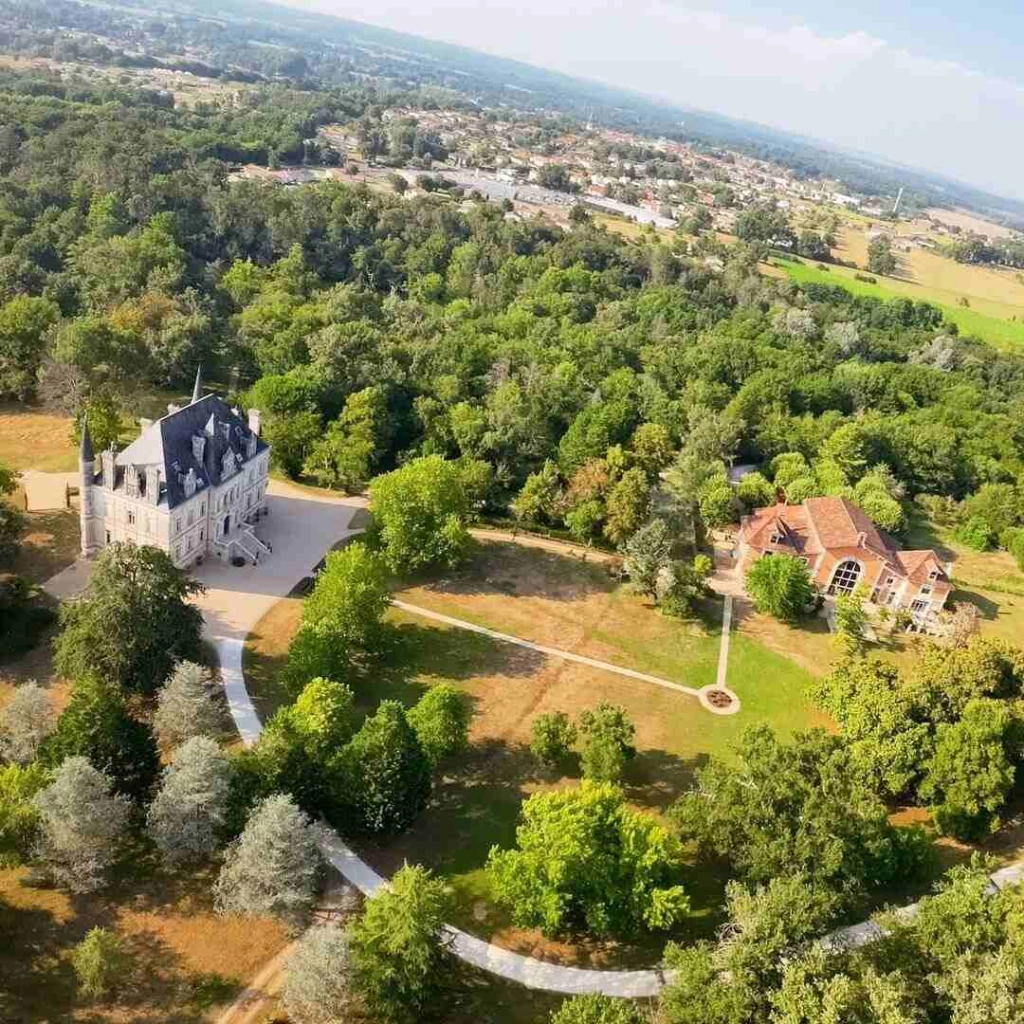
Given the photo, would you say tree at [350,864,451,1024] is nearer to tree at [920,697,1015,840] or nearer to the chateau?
tree at [920,697,1015,840]

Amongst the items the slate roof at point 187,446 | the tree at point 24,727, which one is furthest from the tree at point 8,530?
the tree at point 24,727

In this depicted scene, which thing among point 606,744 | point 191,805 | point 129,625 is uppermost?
point 129,625

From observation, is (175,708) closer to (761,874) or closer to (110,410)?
(761,874)

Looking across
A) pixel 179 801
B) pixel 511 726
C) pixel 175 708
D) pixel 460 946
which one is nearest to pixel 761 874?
pixel 460 946

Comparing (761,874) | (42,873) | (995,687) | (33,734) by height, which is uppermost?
(995,687)

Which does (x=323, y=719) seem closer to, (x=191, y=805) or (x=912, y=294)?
(x=191, y=805)

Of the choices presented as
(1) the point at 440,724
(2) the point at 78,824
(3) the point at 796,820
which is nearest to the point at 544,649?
(1) the point at 440,724
